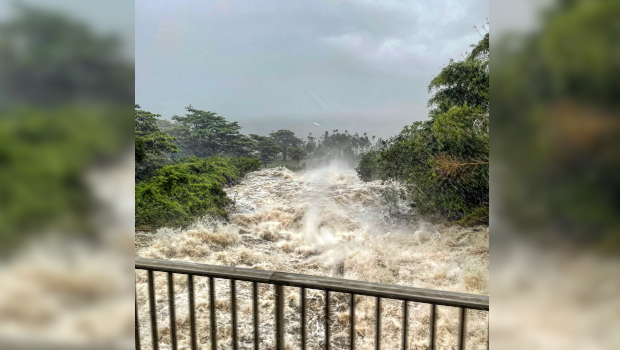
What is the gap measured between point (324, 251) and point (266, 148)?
1066mm

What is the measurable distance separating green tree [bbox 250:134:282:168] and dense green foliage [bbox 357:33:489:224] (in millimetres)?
859

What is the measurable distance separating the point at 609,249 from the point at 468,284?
9.58 ft

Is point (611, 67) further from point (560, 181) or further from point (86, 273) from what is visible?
point (86, 273)

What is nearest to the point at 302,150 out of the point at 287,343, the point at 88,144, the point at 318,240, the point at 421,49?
the point at 318,240

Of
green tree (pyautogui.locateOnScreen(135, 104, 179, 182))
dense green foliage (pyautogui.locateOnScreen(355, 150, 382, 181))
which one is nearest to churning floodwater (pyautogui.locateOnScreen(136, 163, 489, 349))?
dense green foliage (pyautogui.locateOnScreen(355, 150, 382, 181))

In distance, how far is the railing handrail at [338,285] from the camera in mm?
1175

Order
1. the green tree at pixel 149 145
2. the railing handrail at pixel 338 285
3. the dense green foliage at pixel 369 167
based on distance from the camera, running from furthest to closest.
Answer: the green tree at pixel 149 145, the dense green foliage at pixel 369 167, the railing handrail at pixel 338 285

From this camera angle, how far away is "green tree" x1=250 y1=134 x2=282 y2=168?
3.41 metres

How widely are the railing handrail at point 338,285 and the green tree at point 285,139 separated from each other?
6.64ft

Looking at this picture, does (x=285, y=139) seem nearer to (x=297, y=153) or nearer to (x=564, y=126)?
(x=297, y=153)

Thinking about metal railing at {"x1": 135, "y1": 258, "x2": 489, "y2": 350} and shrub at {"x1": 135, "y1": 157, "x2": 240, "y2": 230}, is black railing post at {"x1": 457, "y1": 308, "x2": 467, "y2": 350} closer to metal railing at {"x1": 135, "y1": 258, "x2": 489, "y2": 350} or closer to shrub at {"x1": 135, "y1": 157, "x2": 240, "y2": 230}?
metal railing at {"x1": 135, "y1": 258, "x2": 489, "y2": 350}

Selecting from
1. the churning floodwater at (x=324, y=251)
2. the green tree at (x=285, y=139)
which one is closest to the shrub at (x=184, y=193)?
the churning floodwater at (x=324, y=251)

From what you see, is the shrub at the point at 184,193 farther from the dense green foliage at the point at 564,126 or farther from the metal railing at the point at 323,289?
the dense green foliage at the point at 564,126

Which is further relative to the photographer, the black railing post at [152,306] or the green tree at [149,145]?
the green tree at [149,145]
